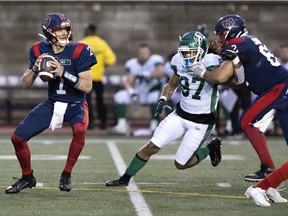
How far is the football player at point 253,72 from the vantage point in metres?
8.84

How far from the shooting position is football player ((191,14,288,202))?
8.84m

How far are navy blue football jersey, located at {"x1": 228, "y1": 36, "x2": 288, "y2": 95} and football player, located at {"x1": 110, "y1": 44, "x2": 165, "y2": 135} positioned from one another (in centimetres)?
679

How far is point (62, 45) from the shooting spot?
892 cm

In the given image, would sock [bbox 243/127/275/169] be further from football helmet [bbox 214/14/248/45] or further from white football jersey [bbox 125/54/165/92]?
white football jersey [bbox 125/54/165/92]

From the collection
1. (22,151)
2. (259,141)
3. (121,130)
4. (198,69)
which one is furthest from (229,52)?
(121,130)

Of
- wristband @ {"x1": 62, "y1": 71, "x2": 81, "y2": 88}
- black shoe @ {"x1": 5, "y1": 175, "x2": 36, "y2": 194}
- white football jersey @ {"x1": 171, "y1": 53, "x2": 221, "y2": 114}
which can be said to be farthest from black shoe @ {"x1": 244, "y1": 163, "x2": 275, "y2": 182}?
black shoe @ {"x1": 5, "y1": 175, "x2": 36, "y2": 194}

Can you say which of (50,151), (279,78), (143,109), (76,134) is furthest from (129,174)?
(143,109)

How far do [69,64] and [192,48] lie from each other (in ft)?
3.42

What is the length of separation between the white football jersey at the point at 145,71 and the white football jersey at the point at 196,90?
6.63 meters

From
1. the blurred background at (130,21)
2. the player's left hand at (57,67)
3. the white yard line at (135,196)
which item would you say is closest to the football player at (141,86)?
the blurred background at (130,21)

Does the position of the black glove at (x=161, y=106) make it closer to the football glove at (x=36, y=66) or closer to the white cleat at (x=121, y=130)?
the football glove at (x=36, y=66)

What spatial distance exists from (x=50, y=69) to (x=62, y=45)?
1.29 feet

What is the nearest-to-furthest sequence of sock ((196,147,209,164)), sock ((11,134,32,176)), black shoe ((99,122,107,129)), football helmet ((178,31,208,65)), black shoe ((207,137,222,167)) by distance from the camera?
sock ((11,134,32,176)), football helmet ((178,31,208,65)), sock ((196,147,209,164)), black shoe ((207,137,222,167)), black shoe ((99,122,107,129))

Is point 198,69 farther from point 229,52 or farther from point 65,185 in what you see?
point 65,185
